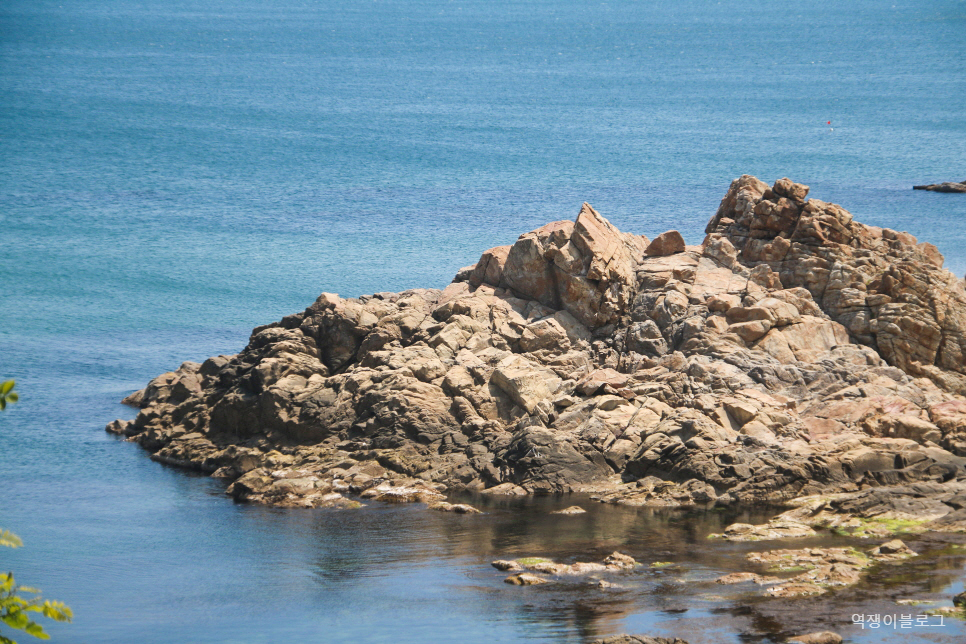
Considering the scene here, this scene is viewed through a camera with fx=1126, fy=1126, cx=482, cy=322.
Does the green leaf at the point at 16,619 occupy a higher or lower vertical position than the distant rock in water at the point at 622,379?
lower

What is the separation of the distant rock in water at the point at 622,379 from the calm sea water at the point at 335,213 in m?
2.80

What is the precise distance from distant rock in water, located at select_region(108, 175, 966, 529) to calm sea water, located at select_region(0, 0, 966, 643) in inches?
110

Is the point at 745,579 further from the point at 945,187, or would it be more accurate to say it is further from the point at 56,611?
the point at 945,187

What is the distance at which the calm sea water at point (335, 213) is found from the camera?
99.5 ft

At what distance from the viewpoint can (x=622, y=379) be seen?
42.7 metres

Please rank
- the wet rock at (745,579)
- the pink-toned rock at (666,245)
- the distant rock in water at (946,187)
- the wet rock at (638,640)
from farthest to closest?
the distant rock in water at (946,187) → the pink-toned rock at (666,245) → the wet rock at (745,579) → the wet rock at (638,640)

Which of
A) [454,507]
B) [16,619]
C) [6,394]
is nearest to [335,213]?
[454,507]

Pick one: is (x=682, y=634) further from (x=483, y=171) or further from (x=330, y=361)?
(x=483, y=171)

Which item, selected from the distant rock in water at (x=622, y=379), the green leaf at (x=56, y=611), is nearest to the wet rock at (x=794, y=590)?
the distant rock in water at (x=622, y=379)

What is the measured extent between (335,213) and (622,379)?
52045 mm

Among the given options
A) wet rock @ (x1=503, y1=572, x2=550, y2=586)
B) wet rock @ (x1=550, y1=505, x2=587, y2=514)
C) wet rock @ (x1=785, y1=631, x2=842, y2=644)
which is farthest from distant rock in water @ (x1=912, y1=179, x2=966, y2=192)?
wet rock @ (x1=785, y1=631, x2=842, y2=644)

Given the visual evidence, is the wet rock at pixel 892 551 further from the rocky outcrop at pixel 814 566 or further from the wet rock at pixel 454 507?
the wet rock at pixel 454 507

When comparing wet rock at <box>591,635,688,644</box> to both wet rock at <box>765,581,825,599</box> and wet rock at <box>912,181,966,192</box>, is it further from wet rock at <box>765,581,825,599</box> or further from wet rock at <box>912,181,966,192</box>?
wet rock at <box>912,181,966,192</box>

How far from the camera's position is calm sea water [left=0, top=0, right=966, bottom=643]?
30.3 meters
